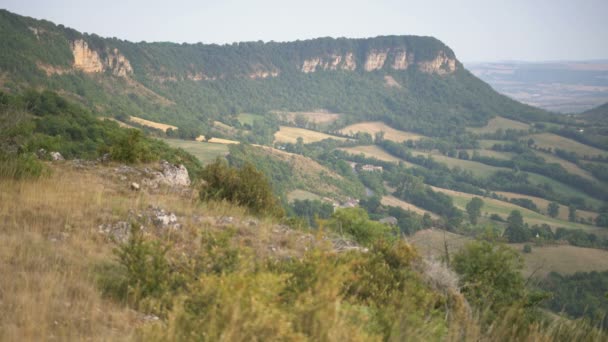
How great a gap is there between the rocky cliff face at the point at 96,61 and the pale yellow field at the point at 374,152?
9185 cm

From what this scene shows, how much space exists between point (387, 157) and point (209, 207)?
505 ft

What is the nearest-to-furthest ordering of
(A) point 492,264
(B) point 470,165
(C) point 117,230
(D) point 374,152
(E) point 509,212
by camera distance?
(C) point 117,230, (A) point 492,264, (E) point 509,212, (B) point 470,165, (D) point 374,152

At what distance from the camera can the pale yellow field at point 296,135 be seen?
546 ft

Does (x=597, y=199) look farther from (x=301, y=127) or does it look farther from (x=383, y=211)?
(x=301, y=127)

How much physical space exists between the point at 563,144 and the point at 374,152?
73.4m

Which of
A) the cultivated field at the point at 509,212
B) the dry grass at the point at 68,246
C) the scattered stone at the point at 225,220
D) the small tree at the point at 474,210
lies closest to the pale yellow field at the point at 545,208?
the cultivated field at the point at 509,212

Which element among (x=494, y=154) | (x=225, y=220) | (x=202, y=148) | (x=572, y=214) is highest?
(x=225, y=220)

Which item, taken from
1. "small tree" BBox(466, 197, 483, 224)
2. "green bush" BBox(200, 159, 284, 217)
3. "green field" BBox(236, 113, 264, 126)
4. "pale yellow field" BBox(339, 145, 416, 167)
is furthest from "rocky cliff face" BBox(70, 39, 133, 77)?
"green bush" BBox(200, 159, 284, 217)

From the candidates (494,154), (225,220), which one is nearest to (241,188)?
(225,220)

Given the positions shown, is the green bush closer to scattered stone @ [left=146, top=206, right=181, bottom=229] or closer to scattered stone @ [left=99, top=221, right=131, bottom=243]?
scattered stone @ [left=146, top=206, right=181, bottom=229]

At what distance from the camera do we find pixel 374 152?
541 ft

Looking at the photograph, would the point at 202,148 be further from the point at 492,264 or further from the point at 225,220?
the point at 225,220

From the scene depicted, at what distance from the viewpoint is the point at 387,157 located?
522 ft

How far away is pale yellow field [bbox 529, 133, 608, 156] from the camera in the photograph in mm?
154125
